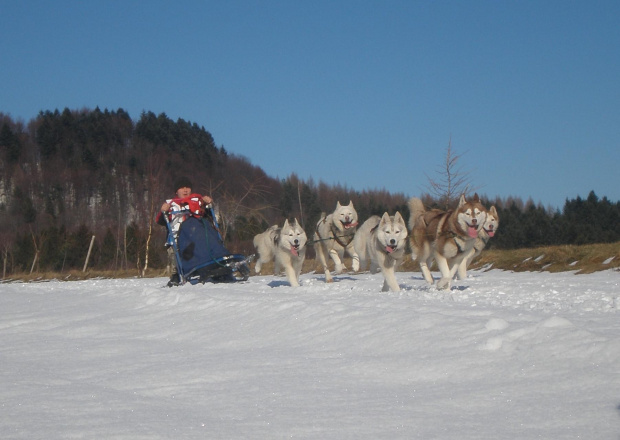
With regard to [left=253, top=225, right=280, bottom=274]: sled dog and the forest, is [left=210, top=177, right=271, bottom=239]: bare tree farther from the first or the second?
the forest

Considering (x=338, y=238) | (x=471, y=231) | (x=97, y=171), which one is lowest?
(x=471, y=231)

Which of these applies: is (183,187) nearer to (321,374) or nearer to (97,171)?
(321,374)

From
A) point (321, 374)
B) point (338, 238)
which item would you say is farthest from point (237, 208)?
point (321, 374)

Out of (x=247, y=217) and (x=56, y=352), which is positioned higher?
(x=247, y=217)

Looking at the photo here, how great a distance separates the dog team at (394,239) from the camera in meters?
7.62

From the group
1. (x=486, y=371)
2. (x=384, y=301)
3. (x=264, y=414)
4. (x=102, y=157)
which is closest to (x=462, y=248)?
(x=384, y=301)

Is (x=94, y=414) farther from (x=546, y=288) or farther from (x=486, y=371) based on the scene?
(x=546, y=288)

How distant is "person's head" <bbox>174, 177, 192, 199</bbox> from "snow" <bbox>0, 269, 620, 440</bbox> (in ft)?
13.7

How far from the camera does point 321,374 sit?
A: 3.27m

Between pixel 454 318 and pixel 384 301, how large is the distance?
159 centimetres

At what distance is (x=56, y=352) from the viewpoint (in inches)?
163

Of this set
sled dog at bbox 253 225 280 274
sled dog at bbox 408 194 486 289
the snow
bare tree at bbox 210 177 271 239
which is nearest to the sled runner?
sled dog at bbox 253 225 280 274

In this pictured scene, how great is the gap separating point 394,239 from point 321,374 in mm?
4477

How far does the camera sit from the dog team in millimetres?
7625
